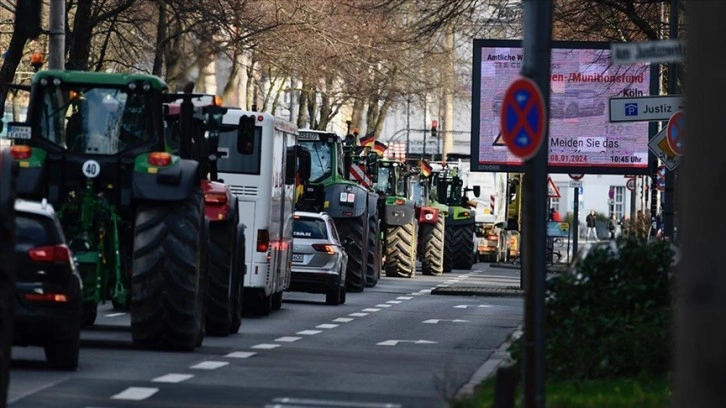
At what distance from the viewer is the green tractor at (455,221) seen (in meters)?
51.6

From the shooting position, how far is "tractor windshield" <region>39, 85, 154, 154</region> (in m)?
18.2

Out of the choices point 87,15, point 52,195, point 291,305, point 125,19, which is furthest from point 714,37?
point 125,19

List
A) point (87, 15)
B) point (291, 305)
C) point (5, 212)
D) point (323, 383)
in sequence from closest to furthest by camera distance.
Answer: point (5, 212), point (323, 383), point (291, 305), point (87, 15)

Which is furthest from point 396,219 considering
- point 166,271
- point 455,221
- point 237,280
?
point 166,271

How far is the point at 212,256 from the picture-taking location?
66.1 feet

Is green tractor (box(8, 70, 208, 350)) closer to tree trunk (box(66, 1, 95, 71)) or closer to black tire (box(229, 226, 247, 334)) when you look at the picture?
black tire (box(229, 226, 247, 334))

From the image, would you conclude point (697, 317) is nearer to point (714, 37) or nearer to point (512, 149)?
point (714, 37)

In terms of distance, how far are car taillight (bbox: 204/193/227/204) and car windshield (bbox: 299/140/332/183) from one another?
14.2 meters

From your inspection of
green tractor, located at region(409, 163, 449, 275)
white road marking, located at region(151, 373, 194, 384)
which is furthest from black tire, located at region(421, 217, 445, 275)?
white road marking, located at region(151, 373, 194, 384)

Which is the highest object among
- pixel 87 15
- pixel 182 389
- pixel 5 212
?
pixel 87 15

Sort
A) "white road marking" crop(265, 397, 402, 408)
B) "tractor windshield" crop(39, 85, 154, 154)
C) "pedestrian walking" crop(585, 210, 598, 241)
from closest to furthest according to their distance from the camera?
"white road marking" crop(265, 397, 402, 408) < "tractor windshield" crop(39, 85, 154, 154) < "pedestrian walking" crop(585, 210, 598, 241)

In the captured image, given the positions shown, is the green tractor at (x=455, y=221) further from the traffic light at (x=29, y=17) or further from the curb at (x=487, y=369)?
the traffic light at (x=29, y=17)

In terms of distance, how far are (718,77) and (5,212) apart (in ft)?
17.2

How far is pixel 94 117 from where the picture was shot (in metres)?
18.3
